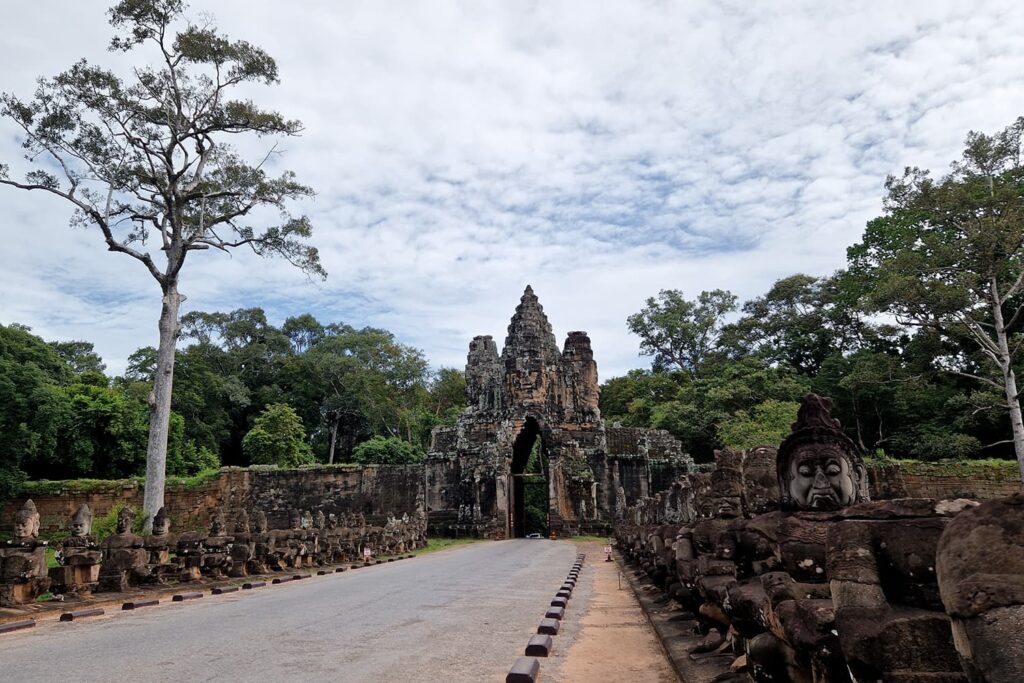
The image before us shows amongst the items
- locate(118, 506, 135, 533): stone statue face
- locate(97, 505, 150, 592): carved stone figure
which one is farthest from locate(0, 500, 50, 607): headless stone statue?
locate(118, 506, 135, 533): stone statue face

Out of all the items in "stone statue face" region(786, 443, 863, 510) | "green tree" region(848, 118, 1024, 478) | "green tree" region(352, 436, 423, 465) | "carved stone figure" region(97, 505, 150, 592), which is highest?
"green tree" region(848, 118, 1024, 478)

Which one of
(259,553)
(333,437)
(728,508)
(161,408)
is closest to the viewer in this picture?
(728,508)

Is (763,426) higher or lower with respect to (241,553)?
higher

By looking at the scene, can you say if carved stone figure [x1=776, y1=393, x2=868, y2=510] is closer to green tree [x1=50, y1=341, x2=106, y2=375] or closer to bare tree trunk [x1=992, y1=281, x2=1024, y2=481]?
bare tree trunk [x1=992, y1=281, x2=1024, y2=481]

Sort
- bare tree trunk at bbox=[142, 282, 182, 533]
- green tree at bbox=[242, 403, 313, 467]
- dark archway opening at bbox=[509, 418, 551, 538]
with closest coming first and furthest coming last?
1. bare tree trunk at bbox=[142, 282, 182, 533]
2. dark archway opening at bbox=[509, 418, 551, 538]
3. green tree at bbox=[242, 403, 313, 467]

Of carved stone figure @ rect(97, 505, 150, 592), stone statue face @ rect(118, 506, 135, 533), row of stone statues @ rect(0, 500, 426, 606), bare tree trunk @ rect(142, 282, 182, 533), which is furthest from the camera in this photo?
bare tree trunk @ rect(142, 282, 182, 533)

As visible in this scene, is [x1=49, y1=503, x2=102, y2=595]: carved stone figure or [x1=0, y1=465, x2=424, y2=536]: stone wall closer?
[x1=49, y1=503, x2=102, y2=595]: carved stone figure

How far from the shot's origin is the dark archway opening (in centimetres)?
3366

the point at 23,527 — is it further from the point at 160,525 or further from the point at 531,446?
the point at 531,446

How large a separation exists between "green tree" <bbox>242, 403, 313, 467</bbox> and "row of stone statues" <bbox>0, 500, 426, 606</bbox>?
25.8 meters

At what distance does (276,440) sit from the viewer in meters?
42.4

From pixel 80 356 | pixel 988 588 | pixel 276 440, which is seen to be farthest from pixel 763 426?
pixel 80 356

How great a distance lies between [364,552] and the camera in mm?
18531

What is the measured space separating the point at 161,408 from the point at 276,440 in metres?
25.4
